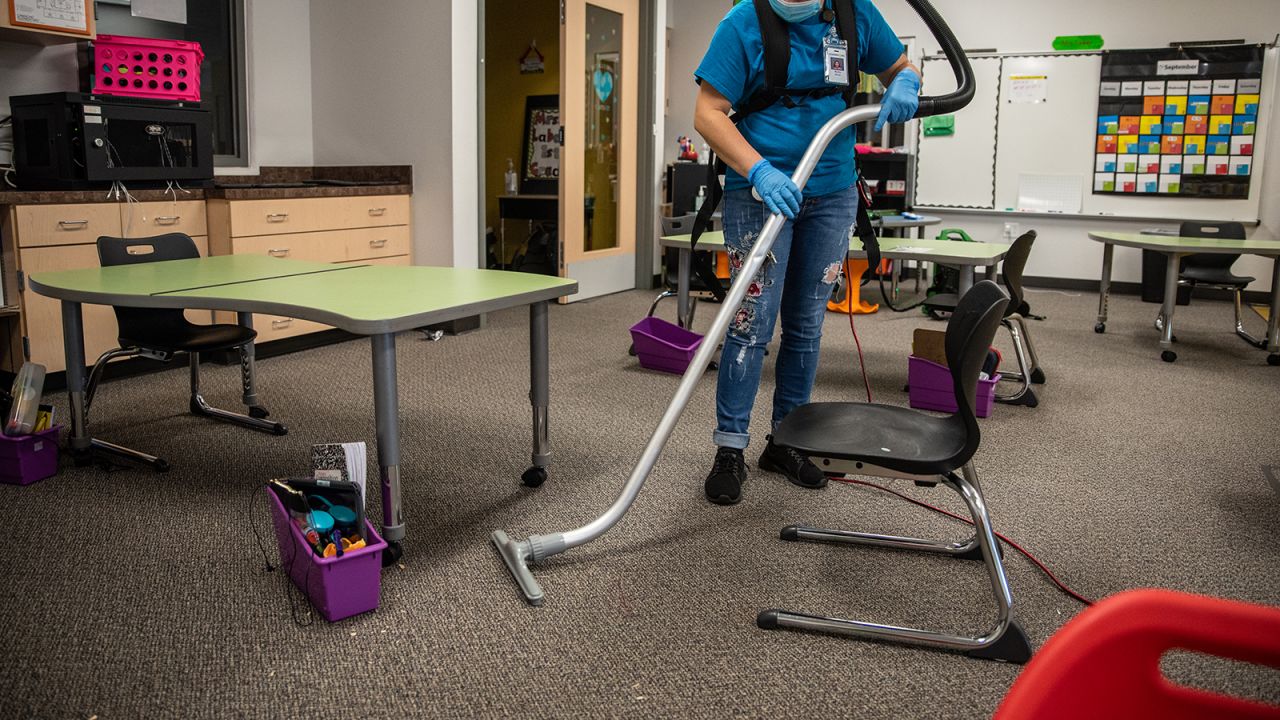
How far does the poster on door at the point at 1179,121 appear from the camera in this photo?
6.82 m

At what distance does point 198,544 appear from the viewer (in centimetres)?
228

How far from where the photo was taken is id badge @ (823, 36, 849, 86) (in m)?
2.31

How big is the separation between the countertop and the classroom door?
126 cm

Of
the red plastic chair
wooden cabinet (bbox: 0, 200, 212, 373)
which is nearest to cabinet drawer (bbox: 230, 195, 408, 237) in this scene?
wooden cabinet (bbox: 0, 200, 212, 373)

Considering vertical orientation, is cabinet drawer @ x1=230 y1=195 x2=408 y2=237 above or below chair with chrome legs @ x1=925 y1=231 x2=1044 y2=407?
above

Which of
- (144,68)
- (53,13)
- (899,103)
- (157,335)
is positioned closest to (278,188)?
(144,68)

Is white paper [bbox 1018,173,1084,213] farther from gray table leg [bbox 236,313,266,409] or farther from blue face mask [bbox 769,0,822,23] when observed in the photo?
gray table leg [bbox 236,313,266,409]

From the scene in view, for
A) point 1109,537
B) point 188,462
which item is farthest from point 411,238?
point 1109,537

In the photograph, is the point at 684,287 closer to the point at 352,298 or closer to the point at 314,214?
the point at 314,214

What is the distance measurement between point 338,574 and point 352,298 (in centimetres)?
68

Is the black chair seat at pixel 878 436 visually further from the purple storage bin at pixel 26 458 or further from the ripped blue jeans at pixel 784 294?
the purple storage bin at pixel 26 458

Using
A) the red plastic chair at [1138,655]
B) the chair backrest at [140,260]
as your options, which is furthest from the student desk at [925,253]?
the red plastic chair at [1138,655]

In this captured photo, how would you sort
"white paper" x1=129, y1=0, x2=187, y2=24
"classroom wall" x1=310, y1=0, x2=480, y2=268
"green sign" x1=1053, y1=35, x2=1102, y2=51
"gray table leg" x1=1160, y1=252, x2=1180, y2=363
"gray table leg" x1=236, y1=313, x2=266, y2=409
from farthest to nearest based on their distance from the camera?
1. "green sign" x1=1053, y1=35, x2=1102, y2=51
2. "classroom wall" x1=310, y1=0, x2=480, y2=268
3. "gray table leg" x1=1160, y1=252, x2=1180, y2=363
4. "white paper" x1=129, y1=0, x2=187, y2=24
5. "gray table leg" x1=236, y1=313, x2=266, y2=409

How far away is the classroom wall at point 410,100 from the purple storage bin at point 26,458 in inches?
100
